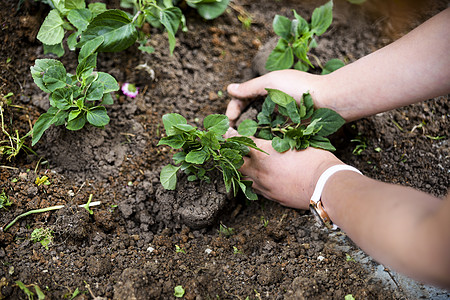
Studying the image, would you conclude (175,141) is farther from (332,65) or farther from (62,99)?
(332,65)

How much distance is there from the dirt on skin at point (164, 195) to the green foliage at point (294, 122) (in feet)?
0.77

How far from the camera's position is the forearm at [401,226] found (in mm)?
910

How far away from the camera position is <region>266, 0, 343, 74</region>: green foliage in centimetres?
180

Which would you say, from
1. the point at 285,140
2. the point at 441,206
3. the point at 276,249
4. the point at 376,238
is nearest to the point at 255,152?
the point at 285,140

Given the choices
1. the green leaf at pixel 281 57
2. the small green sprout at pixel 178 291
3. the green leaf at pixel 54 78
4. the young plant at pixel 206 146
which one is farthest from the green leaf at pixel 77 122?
the green leaf at pixel 281 57

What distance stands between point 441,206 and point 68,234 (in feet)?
3.98

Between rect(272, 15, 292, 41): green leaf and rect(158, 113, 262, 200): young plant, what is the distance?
2.03ft

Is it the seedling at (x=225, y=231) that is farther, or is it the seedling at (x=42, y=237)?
the seedling at (x=225, y=231)

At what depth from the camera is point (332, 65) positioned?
1.84 meters

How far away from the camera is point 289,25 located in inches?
73.1

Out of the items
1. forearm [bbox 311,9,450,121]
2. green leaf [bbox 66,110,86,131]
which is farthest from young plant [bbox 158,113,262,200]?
forearm [bbox 311,9,450,121]

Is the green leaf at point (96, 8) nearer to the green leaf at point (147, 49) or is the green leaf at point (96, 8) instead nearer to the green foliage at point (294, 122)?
the green leaf at point (147, 49)

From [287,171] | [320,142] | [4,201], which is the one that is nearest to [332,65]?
[320,142]

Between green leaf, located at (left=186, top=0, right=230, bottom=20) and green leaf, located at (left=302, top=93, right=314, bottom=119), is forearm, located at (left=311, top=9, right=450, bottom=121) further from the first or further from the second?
green leaf, located at (left=186, top=0, right=230, bottom=20)
